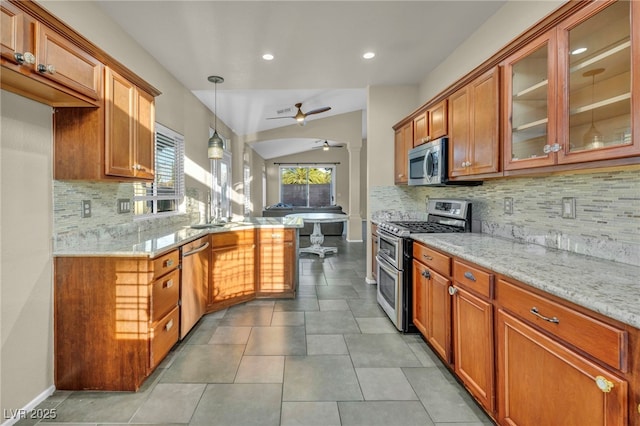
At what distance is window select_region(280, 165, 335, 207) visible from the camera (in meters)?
12.0

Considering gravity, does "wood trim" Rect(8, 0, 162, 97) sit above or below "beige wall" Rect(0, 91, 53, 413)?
above

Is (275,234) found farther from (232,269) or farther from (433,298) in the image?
(433,298)

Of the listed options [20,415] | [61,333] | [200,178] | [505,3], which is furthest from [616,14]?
[200,178]

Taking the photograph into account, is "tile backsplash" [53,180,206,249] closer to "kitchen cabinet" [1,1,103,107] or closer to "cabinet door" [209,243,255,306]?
"kitchen cabinet" [1,1,103,107]

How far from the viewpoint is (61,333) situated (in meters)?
1.90

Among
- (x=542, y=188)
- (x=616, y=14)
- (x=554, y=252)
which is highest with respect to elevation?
(x=616, y=14)

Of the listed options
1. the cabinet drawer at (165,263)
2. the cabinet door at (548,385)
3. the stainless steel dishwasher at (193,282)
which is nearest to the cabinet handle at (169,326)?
the stainless steel dishwasher at (193,282)

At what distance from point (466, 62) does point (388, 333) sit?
2.61 metres

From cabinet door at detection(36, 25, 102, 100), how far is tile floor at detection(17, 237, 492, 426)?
1.80m

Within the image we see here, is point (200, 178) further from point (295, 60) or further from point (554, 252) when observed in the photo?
point (554, 252)

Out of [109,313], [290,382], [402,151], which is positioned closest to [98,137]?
[109,313]

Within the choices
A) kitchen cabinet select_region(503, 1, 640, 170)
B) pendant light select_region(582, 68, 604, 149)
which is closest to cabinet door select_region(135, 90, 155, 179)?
kitchen cabinet select_region(503, 1, 640, 170)

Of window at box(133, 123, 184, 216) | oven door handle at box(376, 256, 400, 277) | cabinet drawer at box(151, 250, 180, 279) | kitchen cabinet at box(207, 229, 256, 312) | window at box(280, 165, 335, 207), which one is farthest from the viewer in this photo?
window at box(280, 165, 335, 207)

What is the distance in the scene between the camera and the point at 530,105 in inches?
69.2
